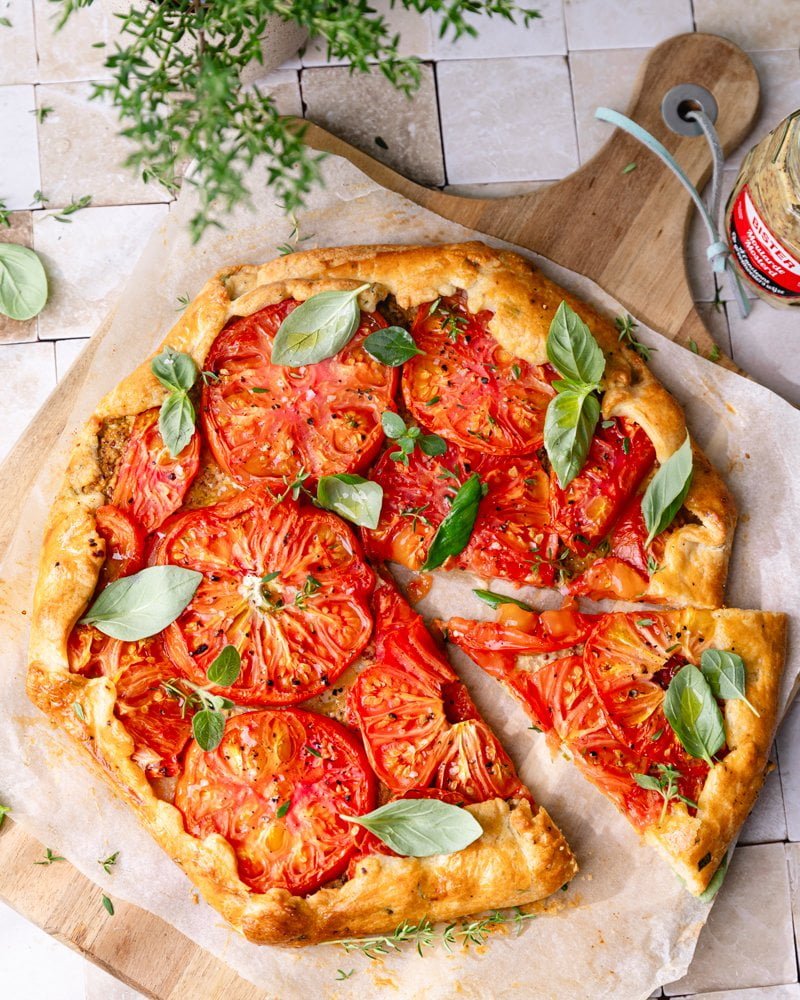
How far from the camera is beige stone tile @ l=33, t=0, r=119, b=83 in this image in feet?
13.0

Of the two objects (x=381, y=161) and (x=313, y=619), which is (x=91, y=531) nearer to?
(x=313, y=619)

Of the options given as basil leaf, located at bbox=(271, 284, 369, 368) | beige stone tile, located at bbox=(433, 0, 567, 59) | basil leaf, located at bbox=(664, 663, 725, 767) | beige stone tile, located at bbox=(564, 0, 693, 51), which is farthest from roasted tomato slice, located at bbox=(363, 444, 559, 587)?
beige stone tile, located at bbox=(564, 0, 693, 51)

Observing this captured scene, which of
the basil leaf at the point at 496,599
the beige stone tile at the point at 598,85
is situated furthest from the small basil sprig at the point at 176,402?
the beige stone tile at the point at 598,85

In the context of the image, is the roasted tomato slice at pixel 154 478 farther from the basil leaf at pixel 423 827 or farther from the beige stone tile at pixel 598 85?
the beige stone tile at pixel 598 85

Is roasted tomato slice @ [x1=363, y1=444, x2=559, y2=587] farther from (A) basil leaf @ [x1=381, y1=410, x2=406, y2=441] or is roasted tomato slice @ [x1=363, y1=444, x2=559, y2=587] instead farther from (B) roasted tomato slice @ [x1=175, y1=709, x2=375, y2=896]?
(B) roasted tomato slice @ [x1=175, y1=709, x2=375, y2=896]

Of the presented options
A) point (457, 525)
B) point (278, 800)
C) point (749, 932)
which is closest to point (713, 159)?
point (457, 525)

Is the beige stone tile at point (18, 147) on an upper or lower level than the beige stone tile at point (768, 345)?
upper

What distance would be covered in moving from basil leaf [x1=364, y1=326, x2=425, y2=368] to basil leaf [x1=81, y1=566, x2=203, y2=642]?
0.96 metres

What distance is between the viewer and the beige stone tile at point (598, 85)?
3.94 m

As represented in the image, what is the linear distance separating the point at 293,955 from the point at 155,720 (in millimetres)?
971

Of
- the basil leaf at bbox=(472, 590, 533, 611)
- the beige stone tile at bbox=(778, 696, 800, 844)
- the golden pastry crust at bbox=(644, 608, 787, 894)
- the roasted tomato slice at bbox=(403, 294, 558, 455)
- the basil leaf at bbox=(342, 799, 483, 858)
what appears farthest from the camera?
the beige stone tile at bbox=(778, 696, 800, 844)

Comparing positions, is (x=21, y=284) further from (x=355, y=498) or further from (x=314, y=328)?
(x=355, y=498)

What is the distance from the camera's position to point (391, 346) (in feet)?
11.2

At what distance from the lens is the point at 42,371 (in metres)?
3.90
